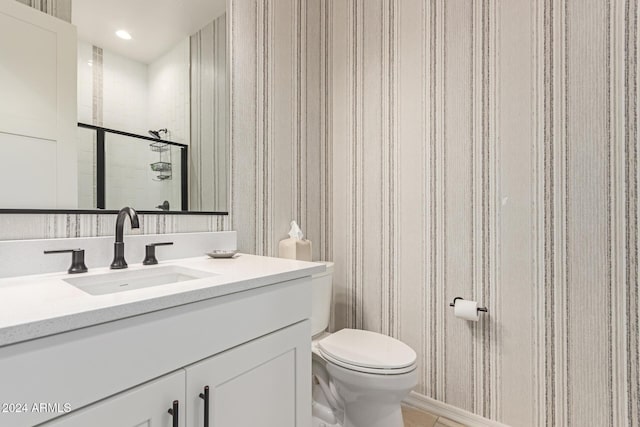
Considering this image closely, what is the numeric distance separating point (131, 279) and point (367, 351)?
3.02 feet

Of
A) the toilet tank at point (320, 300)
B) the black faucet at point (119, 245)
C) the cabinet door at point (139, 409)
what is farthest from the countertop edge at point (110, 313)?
the toilet tank at point (320, 300)

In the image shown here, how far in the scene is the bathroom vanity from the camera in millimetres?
494

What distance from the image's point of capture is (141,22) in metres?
1.17

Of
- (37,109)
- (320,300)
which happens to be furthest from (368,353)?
(37,109)

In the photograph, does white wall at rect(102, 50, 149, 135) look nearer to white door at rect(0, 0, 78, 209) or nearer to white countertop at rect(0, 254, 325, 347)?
white door at rect(0, 0, 78, 209)

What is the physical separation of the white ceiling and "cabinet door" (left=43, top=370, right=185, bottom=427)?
1103 mm

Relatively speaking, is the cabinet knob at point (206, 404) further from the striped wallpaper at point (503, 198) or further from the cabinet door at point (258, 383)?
the striped wallpaper at point (503, 198)

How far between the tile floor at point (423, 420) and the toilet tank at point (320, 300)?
1.93 feet

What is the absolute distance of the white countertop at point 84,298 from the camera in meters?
0.49

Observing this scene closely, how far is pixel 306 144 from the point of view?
1.81 meters

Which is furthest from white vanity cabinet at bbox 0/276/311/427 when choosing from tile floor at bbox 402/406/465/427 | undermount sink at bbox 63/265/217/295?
tile floor at bbox 402/406/465/427

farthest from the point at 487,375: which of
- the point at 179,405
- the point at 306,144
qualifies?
the point at 306,144

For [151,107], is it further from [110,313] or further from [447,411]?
[447,411]

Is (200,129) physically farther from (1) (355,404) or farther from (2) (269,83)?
(1) (355,404)
